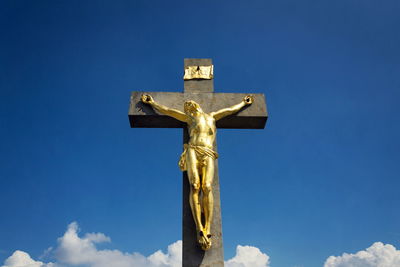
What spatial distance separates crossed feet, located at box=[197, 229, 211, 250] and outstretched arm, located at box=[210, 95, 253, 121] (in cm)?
228

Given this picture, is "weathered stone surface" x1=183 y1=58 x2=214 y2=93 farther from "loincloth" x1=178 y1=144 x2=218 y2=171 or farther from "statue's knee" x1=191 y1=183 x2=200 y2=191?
"statue's knee" x1=191 y1=183 x2=200 y2=191

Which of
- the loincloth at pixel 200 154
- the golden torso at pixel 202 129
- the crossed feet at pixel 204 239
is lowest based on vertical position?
the crossed feet at pixel 204 239

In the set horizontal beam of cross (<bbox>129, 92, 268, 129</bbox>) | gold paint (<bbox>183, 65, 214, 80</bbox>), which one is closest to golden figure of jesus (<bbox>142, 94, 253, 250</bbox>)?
horizontal beam of cross (<bbox>129, 92, 268, 129</bbox>)

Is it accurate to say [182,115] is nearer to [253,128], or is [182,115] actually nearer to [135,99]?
[135,99]

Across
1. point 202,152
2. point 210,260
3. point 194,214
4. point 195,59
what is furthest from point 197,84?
point 210,260

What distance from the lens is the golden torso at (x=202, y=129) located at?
6269 millimetres

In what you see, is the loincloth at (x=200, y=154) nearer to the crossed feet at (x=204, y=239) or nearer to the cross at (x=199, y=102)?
the cross at (x=199, y=102)

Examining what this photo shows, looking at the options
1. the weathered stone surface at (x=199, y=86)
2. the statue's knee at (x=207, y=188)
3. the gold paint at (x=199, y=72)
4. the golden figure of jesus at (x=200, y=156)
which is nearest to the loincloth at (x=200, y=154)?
the golden figure of jesus at (x=200, y=156)

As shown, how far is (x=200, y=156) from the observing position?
603 cm

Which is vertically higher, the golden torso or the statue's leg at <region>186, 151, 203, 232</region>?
the golden torso

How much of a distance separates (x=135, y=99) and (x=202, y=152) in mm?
2005

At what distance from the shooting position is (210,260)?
556 centimetres

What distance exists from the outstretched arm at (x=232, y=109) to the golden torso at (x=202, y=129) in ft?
0.54

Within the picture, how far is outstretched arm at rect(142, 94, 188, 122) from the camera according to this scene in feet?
22.4
